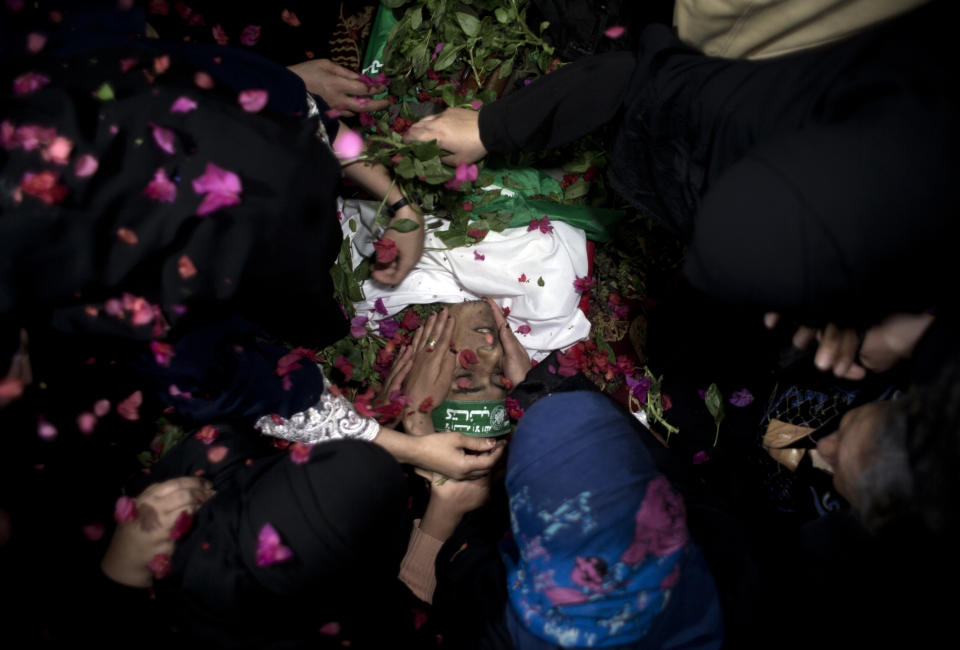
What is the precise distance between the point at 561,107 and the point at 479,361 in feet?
4.02

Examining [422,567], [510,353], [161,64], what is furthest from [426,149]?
[422,567]

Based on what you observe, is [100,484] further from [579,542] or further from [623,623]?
[623,623]

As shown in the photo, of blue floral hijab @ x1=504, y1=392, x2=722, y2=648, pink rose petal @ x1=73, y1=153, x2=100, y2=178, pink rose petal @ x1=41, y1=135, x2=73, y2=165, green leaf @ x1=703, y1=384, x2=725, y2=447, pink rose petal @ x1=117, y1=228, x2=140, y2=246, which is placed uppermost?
pink rose petal @ x1=41, y1=135, x2=73, y2=165

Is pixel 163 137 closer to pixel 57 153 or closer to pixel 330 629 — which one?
pixel 57 153

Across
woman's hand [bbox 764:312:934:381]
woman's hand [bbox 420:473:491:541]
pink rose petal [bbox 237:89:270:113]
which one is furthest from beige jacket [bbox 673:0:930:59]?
woman's hand [bbox 420:473:491:541]

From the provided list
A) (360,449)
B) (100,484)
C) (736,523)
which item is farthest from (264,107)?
(736,523)

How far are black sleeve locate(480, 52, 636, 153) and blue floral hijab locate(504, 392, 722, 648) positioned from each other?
0.98 metres

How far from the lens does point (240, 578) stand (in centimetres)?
152

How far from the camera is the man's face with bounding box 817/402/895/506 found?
1362 millimetres

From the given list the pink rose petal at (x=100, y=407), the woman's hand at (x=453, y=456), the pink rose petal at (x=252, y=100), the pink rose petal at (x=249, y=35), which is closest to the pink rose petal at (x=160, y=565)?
the pink rose petal at (x=100, y=407)

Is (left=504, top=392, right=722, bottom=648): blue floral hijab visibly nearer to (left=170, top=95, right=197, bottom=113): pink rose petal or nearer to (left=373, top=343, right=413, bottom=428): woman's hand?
(left=373, top=343, right=413, bottom=428): woman's hand

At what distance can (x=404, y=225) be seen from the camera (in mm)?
2098

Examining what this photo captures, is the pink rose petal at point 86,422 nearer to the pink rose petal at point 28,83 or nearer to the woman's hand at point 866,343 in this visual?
the pink rose petal at point 28,83

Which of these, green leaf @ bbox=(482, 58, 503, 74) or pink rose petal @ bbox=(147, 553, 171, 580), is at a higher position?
green leaf @ bbox=(482, 58, 503, 74)
